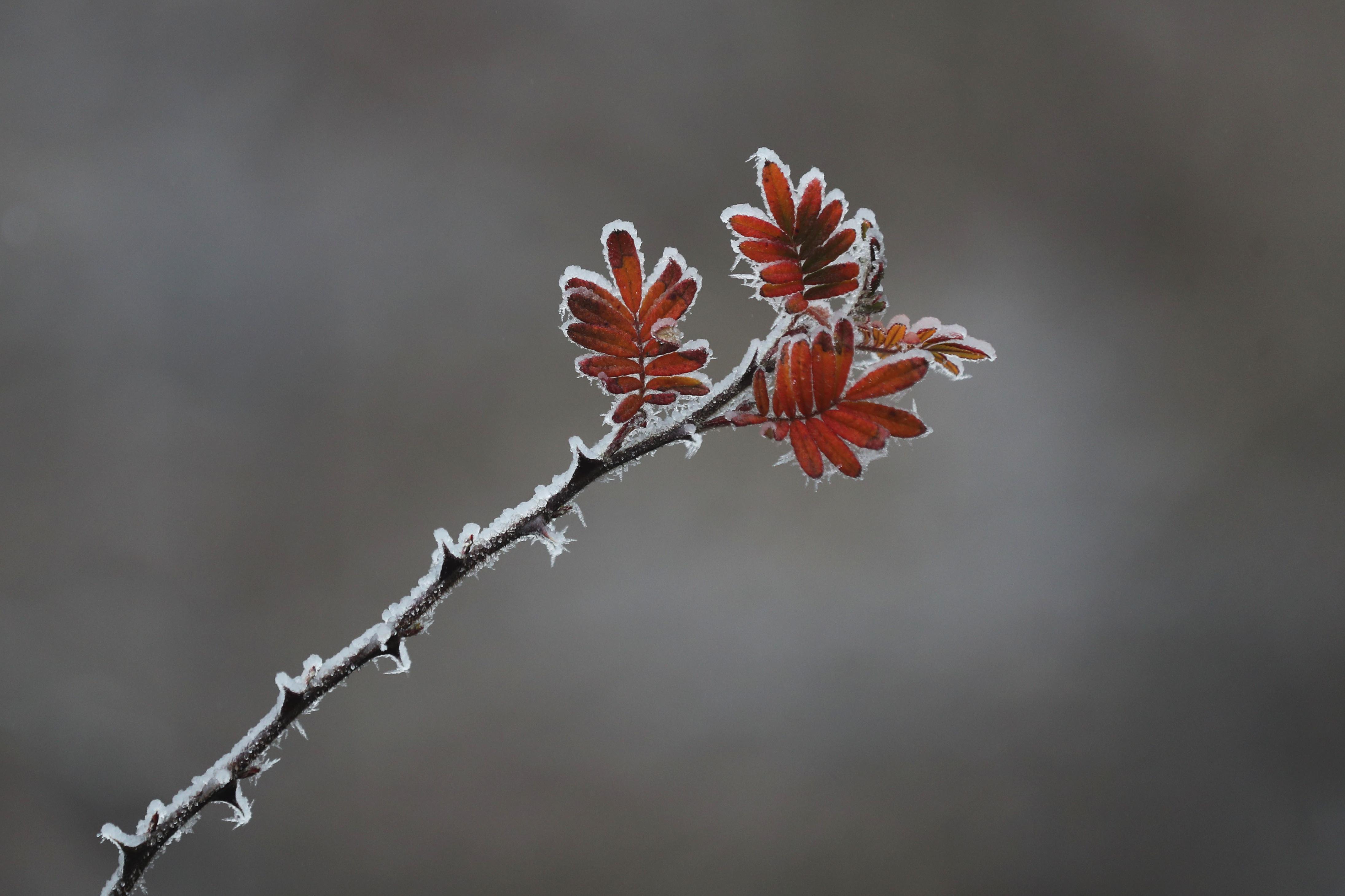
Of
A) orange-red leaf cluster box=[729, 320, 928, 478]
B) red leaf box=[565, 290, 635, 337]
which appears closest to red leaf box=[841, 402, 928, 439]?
orange-red leaf cluster box=[729, 320, 928, 478]

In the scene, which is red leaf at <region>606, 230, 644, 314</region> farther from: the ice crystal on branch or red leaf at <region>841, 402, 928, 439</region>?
red leaf at <region>841, 402, 928, 439</region>

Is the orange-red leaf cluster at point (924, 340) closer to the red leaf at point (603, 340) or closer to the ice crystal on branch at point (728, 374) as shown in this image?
the ice crystal on branch at point (728, 374)

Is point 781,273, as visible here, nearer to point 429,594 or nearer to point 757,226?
point 757,226

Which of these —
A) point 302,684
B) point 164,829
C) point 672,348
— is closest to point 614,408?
point 672,348

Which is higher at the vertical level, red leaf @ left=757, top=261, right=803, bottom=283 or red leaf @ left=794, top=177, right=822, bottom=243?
red leaf @ left=794, top=177, right=822, bottom=243

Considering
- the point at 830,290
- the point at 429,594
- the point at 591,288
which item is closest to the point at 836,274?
the point at 830,290
